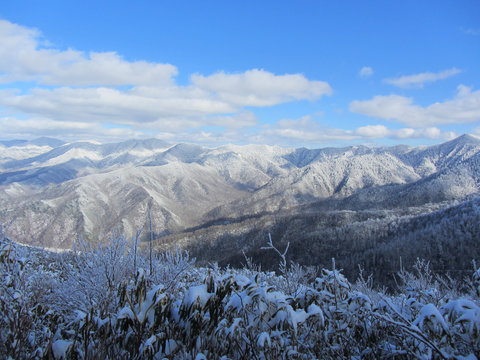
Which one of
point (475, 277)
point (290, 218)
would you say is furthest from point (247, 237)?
point (475, 277)

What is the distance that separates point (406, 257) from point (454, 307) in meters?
91.4

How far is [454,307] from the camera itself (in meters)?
3.59

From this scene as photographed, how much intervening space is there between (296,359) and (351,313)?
1.33 meters

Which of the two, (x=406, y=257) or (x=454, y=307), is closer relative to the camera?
(x=454, y=307)

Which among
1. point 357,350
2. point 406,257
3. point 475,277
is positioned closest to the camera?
point 357,350

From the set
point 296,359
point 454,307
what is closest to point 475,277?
point 454,307

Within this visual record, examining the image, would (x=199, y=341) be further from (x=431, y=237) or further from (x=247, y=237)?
(x=247, y=237)

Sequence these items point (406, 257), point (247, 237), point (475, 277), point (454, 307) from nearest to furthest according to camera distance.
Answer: point (454, 307)
point (475, 277)
point (406, 257)
point (247, 237)

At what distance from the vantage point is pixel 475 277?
5609 millimetres

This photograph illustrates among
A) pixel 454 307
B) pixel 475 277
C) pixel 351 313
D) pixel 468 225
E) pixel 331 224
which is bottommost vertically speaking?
pixel 331 224

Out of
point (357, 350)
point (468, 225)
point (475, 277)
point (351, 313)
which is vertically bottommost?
point (468, 225)

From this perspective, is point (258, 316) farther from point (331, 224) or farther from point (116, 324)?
point (331, 224)

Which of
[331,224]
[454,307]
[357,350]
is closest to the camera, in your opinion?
[454,307]

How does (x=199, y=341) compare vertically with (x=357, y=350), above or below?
above
